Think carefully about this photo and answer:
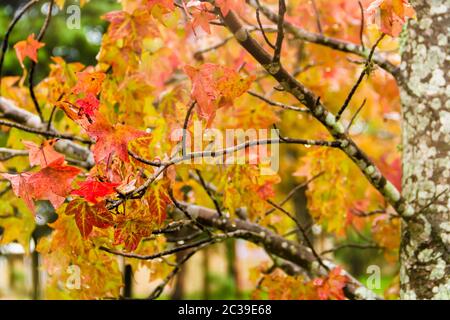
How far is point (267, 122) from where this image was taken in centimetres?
313

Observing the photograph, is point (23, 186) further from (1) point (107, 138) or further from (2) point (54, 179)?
(1) point (107, 138)

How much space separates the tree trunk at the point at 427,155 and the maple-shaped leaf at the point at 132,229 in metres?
1.16

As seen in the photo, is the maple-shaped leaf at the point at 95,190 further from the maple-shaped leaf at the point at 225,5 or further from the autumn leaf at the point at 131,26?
the autumn leaf at the point at 131,26

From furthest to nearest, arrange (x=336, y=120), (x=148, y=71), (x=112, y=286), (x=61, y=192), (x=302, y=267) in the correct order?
(x=148, y=71), (x=302, y=267), (x=112, y=286), (x=336, y=120), (x=61, y=192)

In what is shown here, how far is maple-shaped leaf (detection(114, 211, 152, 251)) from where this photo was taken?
183 cm

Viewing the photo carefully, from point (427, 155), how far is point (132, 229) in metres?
1.30

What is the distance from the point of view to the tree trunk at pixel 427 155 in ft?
7.96

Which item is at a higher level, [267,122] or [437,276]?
[267,122]

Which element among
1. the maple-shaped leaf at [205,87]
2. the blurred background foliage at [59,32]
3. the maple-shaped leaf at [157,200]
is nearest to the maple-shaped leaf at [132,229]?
the maple-shaped leaf at [157,200]

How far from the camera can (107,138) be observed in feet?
5.65

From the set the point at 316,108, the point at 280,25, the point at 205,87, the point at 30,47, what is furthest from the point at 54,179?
the point at 30,47

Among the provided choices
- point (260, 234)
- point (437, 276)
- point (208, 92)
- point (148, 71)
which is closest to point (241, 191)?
point (260, 234)
